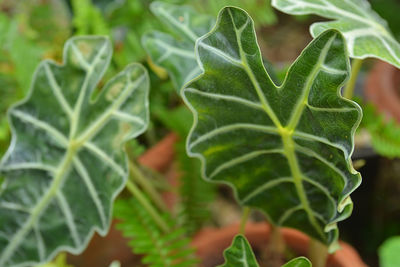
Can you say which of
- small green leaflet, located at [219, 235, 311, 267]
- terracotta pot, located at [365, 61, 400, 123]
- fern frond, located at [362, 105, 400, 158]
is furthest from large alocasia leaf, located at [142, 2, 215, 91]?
terracotta pot, located at [365, 61, 400, 123]

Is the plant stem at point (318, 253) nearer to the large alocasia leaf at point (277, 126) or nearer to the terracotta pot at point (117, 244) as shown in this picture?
the large alocasia leaf at point (277, 126)

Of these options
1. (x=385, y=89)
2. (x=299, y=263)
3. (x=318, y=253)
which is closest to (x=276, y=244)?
(x=318, y=253)

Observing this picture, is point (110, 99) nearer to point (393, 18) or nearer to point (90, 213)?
point (90, 213)

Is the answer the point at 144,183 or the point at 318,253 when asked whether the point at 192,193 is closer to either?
the point at 144,183

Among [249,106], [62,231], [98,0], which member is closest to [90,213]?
[62,231]

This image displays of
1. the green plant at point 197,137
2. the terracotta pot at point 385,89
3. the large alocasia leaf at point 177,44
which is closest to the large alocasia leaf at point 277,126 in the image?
the green plant at point 197,137
